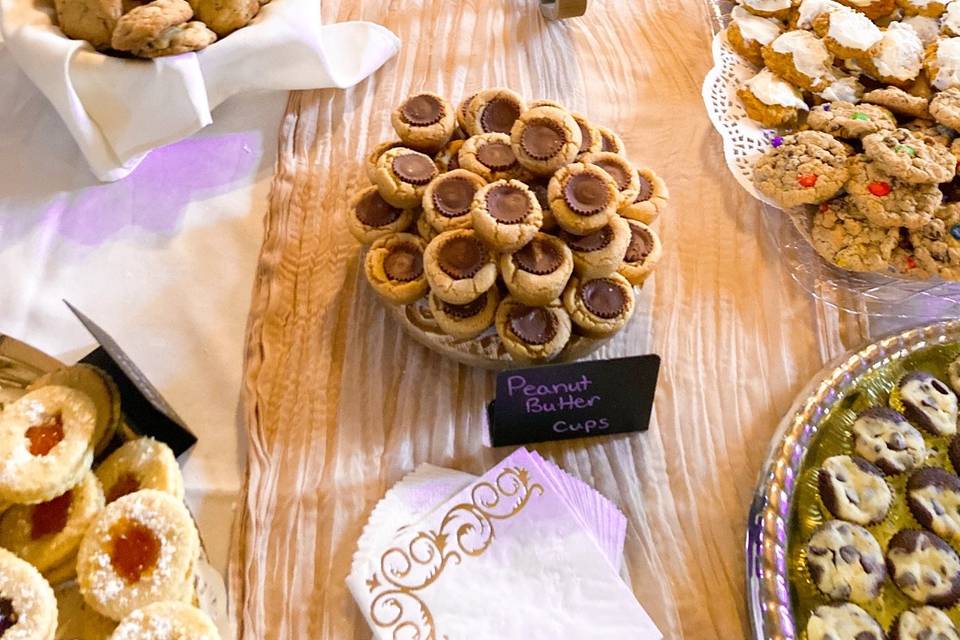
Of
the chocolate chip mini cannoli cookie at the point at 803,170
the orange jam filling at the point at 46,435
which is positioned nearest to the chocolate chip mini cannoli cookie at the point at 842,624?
the chocolate chip mini cannoli cookie at the point at 803,170

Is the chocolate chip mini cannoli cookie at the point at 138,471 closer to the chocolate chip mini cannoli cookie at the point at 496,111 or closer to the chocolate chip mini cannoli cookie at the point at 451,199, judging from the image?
the chocolate chip mini cannoli cookie at the point at 451,199

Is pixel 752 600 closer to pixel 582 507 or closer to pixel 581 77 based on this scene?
pixel 582 507

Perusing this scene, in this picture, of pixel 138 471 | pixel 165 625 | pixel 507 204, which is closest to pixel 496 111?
pixel 507 204

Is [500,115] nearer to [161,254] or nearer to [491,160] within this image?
[491,160]

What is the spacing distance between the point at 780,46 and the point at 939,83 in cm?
27

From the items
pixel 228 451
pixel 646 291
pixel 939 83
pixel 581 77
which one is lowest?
pixel 228 451

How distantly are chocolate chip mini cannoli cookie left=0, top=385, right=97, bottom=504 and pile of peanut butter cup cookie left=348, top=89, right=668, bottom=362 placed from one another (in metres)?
0.39

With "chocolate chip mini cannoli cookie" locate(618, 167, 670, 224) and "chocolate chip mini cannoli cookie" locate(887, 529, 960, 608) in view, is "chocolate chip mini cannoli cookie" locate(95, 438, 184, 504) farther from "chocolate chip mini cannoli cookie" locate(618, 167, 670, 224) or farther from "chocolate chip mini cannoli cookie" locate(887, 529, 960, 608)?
"chocolate chip mini cannoli cookie" locate(887, 529, 960, 608)

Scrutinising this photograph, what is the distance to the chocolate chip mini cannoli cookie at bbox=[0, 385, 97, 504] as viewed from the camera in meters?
0.69

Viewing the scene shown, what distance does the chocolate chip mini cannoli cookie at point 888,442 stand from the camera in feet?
3.05

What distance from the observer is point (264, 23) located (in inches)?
46.6

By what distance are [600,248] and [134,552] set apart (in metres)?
0.62

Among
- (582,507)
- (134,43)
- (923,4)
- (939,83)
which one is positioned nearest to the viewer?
(582,507)

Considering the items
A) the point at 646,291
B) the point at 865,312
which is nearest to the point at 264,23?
the point at 646,291
